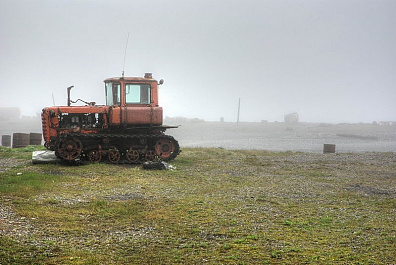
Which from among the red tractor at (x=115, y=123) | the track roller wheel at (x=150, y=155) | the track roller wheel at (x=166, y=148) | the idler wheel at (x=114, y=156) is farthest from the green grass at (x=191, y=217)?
the track roller wheel at (x=166, y=148)

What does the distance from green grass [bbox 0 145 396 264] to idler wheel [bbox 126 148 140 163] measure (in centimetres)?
141

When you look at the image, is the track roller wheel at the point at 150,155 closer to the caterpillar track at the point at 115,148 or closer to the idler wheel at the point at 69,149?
the caterpillar track at the point at 115,148

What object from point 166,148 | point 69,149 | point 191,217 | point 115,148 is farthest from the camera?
point 166,148

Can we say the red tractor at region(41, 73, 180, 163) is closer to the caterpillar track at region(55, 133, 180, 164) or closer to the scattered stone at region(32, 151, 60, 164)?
the caterpillar track at region(55, 133, 180, 164)

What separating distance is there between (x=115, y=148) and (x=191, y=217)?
27.6ft

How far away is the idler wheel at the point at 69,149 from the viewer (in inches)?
616

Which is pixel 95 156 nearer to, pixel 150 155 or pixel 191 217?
pixel 150 155

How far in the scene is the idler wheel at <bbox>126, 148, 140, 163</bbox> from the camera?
16.6m

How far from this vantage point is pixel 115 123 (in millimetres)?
16438

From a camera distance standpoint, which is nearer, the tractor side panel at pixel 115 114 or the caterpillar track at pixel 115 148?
the caterpillar track at pixel 115 148

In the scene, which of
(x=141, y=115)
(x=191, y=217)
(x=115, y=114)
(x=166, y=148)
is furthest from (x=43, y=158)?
(x=191, y=217)

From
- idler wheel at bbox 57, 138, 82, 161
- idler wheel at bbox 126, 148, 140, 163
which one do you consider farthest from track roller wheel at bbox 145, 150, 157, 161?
idler wheel at bbox 57, 138, 82, 161

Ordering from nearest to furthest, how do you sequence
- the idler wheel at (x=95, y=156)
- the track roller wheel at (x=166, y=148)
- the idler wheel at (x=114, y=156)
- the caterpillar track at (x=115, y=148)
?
the caterpillar track at (x=115, y=148)
the idler wheel at (x=95, y=156)
the idler wheel at (x=114, y=156)
the track roller wheel at (x=166, y=148)

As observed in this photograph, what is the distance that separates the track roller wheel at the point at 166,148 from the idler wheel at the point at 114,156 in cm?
181
